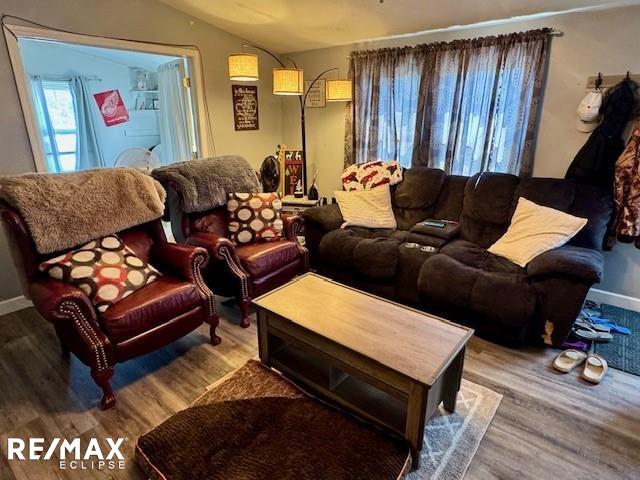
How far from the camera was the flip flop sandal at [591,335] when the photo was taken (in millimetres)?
2379

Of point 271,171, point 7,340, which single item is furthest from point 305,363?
point 271,171

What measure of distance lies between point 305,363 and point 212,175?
1.70 m

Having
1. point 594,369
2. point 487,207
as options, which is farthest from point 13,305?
point 594,369

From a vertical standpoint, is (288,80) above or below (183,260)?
above

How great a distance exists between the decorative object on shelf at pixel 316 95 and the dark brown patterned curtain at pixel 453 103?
0.47 meters

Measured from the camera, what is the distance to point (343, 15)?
10.2 feet

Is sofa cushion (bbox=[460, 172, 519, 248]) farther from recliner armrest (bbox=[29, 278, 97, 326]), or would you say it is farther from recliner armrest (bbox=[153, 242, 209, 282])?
recliner armrest (bbox=[29, 278, 97, 326])

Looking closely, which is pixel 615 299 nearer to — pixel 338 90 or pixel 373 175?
pixel 373 175

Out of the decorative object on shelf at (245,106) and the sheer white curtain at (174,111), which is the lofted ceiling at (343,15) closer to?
the decorative object on shelf at (245,106)

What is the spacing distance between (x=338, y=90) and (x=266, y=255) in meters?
1.90

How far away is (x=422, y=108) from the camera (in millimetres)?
3410

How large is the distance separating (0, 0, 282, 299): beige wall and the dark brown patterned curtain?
1142 millimetres

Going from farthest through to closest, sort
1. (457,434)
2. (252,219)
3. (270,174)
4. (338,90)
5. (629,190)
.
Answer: (270,174)
(338,90)
(252,219)
(629,190)
(457,434)

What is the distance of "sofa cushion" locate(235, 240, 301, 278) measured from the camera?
2.64 metres
